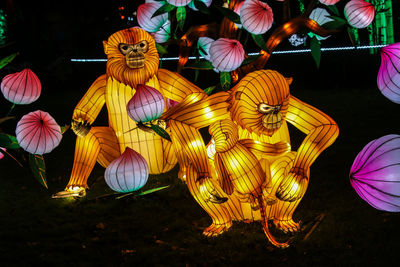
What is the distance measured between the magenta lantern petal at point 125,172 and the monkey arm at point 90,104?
3.67 feet

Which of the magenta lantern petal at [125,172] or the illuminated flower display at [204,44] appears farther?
the illuminated flower display at [204,44]

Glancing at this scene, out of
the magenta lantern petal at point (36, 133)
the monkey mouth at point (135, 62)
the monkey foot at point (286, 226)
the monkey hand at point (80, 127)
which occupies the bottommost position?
the monkey foot at point (286, 226)

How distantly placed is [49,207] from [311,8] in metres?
3.67

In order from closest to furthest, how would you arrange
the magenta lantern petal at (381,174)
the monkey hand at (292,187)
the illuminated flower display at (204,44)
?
1. the magenta lantern petal at (381,174)
2. the monkey hand at (292,187)
3. the illuminated flower display at (204,44)

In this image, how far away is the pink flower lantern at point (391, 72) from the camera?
9.32ft

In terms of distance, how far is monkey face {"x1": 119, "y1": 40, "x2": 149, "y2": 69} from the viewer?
12.9 feet

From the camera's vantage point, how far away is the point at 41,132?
3539 millimetres

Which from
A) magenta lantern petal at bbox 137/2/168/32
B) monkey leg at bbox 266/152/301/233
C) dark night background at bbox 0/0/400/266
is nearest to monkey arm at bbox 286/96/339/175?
monkey leg at bbox 266/152/301/233

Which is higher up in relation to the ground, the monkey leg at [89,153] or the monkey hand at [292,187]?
the monkey hand at [292,187]

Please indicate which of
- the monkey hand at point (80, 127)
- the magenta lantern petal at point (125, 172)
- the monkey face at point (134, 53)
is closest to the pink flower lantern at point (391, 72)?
the magenta lantern petal at point (125, 172)

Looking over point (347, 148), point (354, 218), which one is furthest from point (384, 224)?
point (347, 148)

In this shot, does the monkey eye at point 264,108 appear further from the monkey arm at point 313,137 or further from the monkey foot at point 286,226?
the monkey foot at point 286,226

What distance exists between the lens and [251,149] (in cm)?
321

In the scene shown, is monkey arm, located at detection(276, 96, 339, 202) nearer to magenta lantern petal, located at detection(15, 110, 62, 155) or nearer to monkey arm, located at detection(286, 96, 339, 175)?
monkey arm, located at detection(286, 96, 339, 175)
